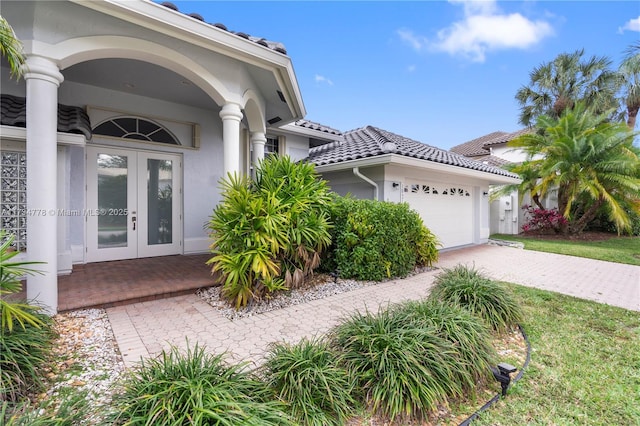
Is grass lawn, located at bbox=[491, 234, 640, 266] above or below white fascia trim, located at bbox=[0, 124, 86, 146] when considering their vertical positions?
below

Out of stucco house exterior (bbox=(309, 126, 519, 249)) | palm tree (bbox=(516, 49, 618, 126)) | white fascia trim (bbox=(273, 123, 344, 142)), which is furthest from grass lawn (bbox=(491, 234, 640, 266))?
white fascia trim (bbox=(273, 123, 344, 142))

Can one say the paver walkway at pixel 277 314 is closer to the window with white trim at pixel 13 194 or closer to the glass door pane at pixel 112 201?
the window with white trim at pixel 13 194

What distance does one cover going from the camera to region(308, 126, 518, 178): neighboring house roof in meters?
8.79

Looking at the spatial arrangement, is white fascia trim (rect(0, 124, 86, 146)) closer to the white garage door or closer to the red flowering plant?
the white garage door

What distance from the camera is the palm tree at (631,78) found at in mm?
17641

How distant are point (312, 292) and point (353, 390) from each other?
336 cm

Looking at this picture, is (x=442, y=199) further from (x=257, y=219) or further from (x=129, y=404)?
(x=129, y=404)

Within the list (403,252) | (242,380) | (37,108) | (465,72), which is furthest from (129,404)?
(465,72)

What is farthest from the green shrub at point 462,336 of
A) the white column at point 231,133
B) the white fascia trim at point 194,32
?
the white fascia trim at point 194,32

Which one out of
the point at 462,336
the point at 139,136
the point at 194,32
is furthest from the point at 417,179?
the point at 139,136

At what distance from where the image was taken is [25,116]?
5.85 meters

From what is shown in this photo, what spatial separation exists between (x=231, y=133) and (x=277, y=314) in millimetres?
3538

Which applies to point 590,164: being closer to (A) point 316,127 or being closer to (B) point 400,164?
(B) point 400,164

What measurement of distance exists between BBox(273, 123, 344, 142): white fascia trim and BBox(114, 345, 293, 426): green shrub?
28.2 ft
